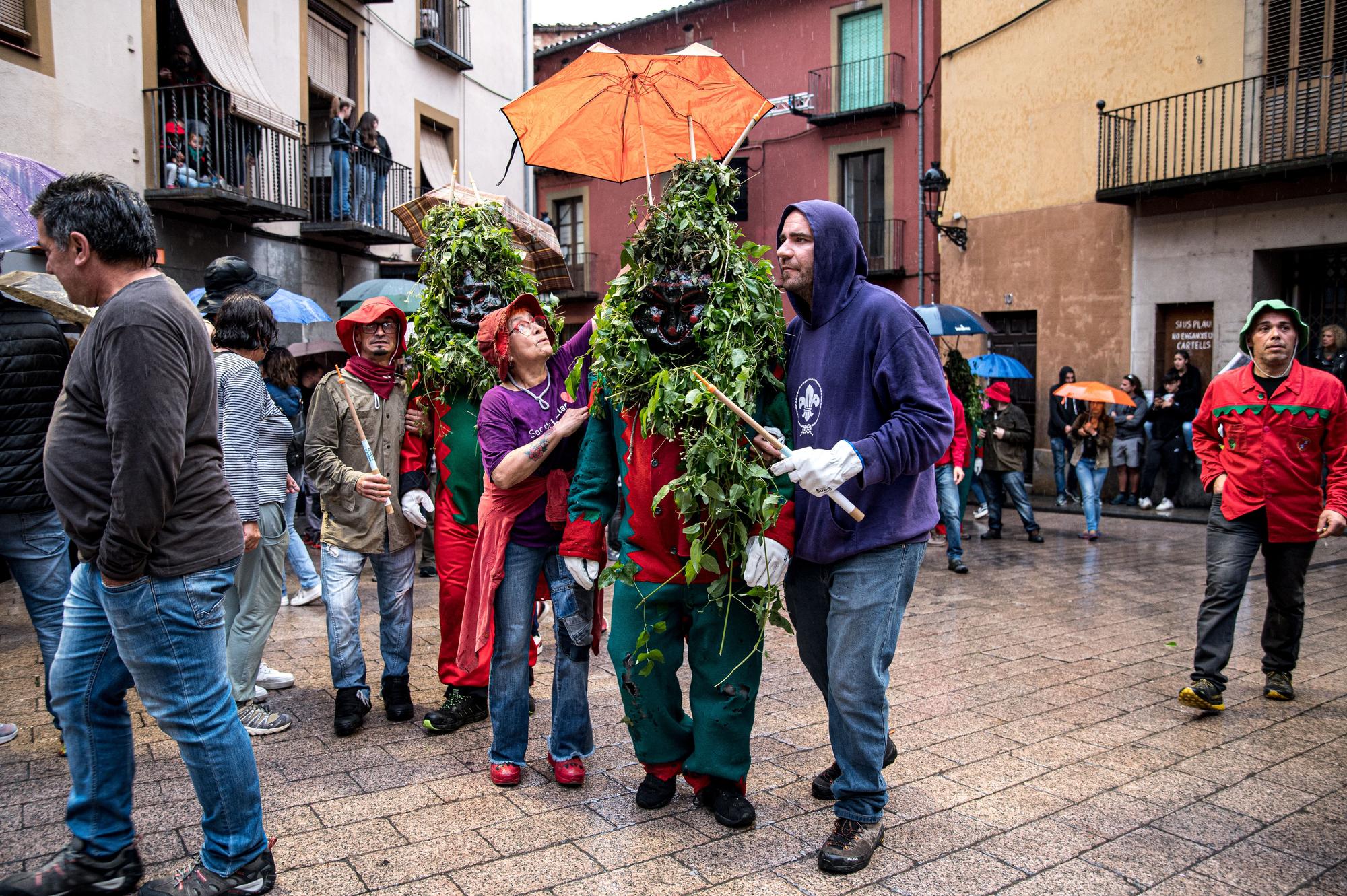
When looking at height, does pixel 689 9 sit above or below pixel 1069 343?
above

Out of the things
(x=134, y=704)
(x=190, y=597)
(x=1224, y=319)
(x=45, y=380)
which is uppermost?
(x=1224, y=319)

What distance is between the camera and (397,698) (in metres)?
4.79

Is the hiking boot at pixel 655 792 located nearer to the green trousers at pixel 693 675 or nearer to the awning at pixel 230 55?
the green trousers at pixel 693 675

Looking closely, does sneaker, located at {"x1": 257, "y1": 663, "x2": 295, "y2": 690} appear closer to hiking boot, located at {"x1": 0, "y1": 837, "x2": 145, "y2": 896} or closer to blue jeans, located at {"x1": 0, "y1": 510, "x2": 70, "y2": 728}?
blue jeans, located at {"x1": 0, "y1": 510, "x2": 70, "y2": 728}

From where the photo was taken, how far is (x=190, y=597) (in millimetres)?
2963

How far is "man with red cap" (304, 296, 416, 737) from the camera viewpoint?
4715 mm

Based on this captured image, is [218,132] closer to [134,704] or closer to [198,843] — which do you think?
[134,704]

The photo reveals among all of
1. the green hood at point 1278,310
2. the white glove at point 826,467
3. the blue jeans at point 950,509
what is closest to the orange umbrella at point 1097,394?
the blue jeans at point 950,509

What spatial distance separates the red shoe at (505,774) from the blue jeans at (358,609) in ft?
3.45

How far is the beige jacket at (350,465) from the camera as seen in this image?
187 inches

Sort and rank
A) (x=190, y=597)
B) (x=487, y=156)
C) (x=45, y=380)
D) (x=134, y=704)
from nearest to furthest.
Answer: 1. (x=190, y=597)
2. (x=45, y=380)
3. (x=134, y=704)
4. (x=487, y=156)

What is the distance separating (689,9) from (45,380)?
22.9 metres

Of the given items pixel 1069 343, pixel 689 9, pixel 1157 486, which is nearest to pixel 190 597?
pixel 1157 486

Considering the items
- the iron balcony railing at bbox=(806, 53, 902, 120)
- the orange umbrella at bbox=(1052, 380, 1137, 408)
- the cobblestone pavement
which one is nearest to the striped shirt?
the cobblestone pavement
